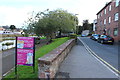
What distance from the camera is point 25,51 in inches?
196

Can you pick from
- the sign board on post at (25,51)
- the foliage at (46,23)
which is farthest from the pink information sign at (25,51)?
the foliage at (46,23)

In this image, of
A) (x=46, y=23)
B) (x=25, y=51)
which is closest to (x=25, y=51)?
(x=25, y=51)

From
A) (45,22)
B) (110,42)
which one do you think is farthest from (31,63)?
(45,22)

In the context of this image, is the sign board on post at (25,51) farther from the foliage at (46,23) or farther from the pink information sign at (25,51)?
the foliage at (46,23)

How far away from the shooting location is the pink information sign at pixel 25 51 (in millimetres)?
4945

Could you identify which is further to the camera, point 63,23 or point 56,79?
point 63,23

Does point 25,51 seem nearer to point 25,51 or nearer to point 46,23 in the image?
point 25,51

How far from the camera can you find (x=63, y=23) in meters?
31.1

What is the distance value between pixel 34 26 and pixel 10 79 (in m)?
24.9

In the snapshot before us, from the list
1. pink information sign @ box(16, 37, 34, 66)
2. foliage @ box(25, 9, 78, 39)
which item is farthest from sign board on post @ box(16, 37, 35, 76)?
foliage @ box(25, 9, 78, 39)

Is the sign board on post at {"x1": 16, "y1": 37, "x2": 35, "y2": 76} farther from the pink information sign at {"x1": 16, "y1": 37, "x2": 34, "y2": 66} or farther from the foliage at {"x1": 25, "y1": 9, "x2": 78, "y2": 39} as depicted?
the foliage at {"x1": 25, "y1": 9, "x2": 78, "y2": 39}

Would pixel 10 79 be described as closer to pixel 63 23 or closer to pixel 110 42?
pixel 110 42

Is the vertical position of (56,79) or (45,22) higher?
(45,22)

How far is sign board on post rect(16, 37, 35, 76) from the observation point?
4945 mm
